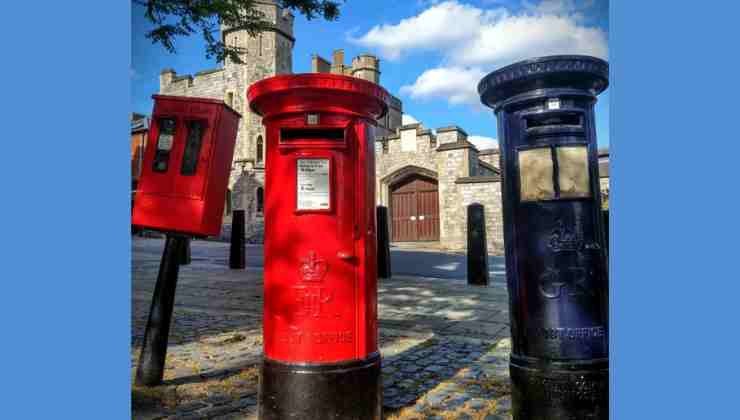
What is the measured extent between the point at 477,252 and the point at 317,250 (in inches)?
203

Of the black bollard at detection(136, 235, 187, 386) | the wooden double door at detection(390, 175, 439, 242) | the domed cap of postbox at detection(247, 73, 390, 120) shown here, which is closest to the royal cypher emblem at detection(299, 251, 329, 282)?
the domed cap of postbox at detection(247, 73, 390, 120)

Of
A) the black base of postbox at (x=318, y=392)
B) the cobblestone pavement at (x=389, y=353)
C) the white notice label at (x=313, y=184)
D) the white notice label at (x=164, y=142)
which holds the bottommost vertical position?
the cobblestone pavement at (x=389, y=353)

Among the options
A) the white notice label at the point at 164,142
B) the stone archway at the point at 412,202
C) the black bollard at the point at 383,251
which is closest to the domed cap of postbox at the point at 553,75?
the white notice label at the point at 164,142

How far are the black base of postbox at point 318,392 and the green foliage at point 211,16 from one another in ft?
5.68

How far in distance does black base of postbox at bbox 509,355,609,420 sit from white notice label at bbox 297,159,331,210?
3.97ft

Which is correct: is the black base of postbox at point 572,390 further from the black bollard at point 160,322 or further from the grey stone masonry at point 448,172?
the grey stone masonry at point 448,172

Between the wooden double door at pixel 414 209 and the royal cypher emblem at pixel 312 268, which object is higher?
the wooden double door at pixel 414 209

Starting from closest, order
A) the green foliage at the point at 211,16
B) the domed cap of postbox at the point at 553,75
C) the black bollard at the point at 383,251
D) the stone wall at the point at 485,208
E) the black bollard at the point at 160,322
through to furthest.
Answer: the domed cap of postbox at the point at 553,75
the green foliage at the point at 211,16
the black bollard at the point at 160,322
the black bollard at the point at 383,251
the stone wall at the point at 485,208

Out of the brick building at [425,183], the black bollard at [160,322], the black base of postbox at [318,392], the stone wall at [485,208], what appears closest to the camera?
the black base of postbox at [318,392]

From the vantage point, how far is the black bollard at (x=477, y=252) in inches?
280

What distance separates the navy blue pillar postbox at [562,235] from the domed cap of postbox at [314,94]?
2.00 ft

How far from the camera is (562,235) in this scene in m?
2.17

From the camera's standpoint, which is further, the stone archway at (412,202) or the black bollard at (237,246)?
the stone archway at (412,202)

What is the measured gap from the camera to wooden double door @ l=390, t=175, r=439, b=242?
53.0ft
